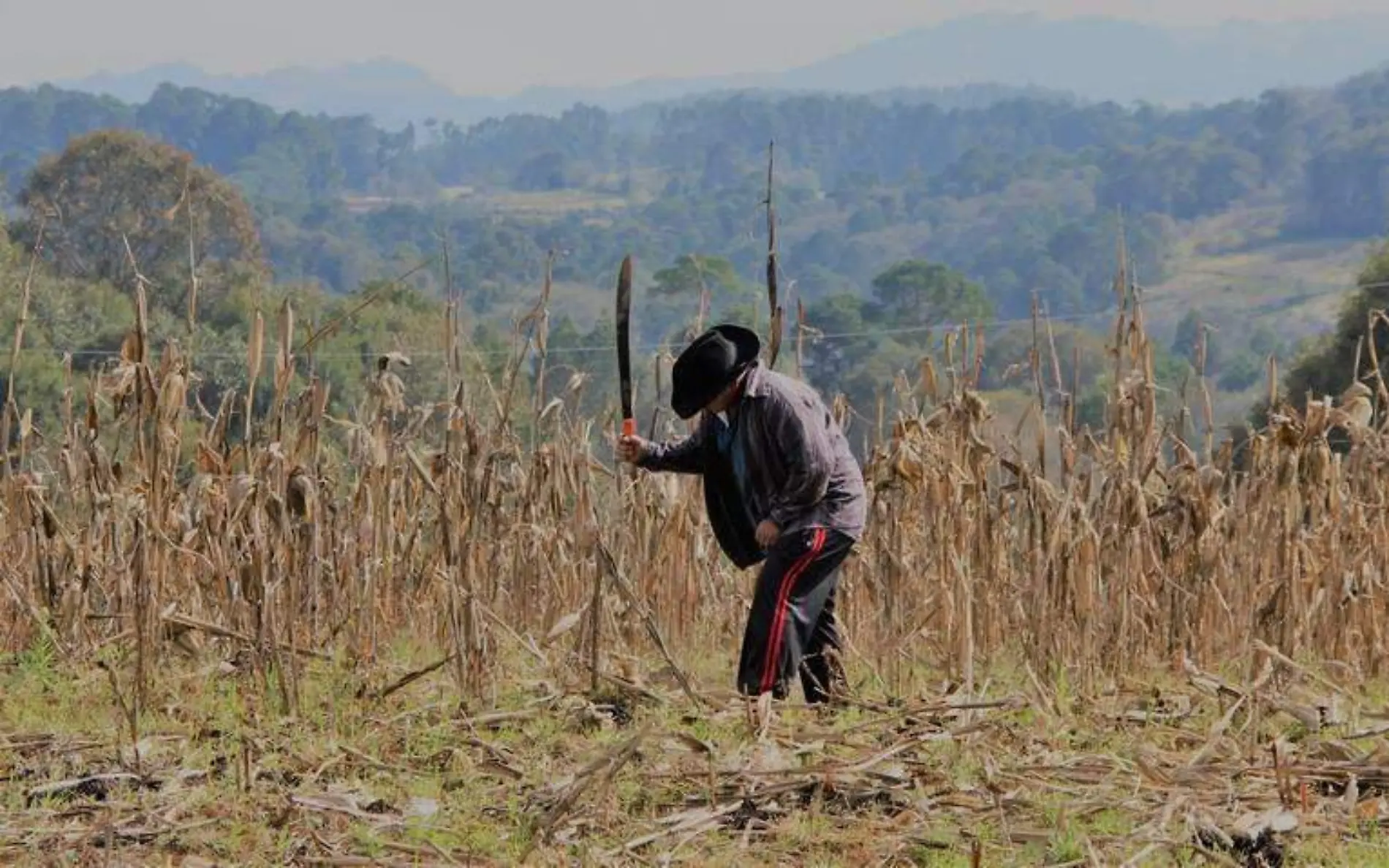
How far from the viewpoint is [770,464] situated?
19.7 feet

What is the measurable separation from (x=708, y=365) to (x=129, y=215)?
4296cm

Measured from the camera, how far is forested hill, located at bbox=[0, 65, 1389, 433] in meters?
110

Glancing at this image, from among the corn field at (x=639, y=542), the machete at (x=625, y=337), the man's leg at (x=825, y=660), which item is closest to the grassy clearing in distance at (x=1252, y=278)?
the corn field at (x=639, y=542)

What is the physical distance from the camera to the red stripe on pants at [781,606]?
233 inches

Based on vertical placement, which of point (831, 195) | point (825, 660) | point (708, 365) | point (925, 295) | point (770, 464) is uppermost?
point (708, 365)

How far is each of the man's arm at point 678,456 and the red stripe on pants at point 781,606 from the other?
0.43 metres

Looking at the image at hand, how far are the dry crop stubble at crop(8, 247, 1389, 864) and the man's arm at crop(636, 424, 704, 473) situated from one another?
0.30 m

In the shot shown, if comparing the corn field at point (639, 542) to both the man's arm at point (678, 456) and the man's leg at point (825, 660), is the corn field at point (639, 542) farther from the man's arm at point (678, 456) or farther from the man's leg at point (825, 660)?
the man's arm at point (678, 456)

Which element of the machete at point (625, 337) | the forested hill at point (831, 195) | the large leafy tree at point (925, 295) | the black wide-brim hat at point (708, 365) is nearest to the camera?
the machete at point (625, 337)

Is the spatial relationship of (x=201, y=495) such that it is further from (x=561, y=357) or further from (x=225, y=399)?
(x=561, y=357)

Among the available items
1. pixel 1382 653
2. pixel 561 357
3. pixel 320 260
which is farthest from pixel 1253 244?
pixel 1382 653

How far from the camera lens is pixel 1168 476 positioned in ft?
23.5

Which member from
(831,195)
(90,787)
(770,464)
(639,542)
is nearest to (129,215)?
(639,542)

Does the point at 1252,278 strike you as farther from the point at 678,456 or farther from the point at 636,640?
the point at 678,456
